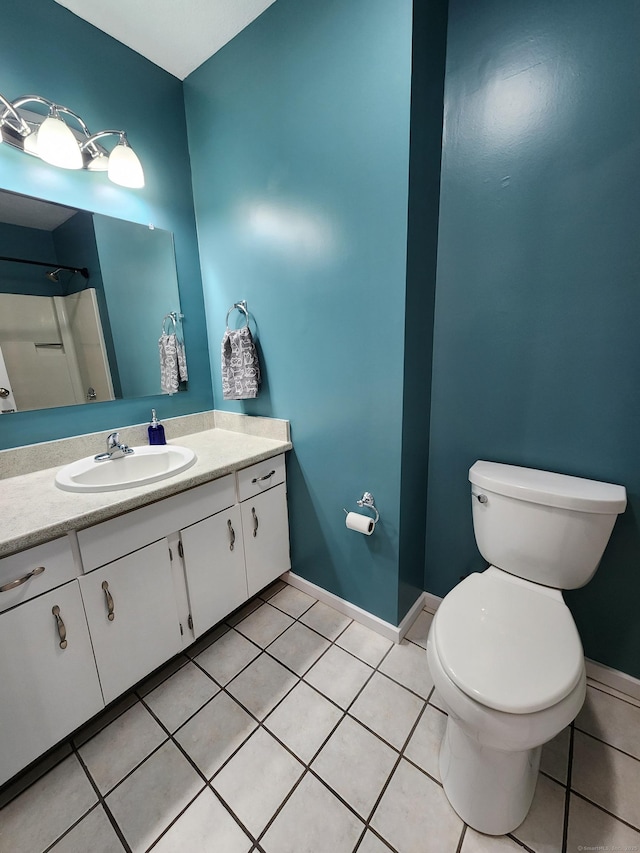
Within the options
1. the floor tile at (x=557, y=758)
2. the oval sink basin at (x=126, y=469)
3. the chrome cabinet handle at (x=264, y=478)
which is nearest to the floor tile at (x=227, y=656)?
the chrome cabinet handle at (x=264, y=478)

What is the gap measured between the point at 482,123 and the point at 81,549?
1958mm

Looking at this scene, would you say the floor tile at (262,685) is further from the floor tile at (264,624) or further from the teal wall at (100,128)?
the teal wall at (100,128)

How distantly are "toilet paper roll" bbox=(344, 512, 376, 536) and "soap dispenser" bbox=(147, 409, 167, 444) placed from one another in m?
1.00

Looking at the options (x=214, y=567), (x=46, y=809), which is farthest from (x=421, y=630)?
(x=46, y=809)

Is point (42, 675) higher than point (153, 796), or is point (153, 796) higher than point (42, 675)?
point (42, 675)

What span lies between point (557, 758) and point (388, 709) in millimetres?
524

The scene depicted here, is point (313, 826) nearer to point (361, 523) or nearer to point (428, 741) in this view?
point (428, 741)

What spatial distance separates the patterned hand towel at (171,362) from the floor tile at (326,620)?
52.6 inches

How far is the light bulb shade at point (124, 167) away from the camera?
1.39 metres

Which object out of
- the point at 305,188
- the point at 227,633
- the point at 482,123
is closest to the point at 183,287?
the point at 305,188

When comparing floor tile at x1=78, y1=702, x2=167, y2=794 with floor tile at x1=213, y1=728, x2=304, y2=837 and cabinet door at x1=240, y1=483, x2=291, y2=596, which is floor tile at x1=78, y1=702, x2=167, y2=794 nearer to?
floor tile at x1=213, y1=728, x2=304, y2=837

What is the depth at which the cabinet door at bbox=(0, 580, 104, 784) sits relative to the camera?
0.92 m

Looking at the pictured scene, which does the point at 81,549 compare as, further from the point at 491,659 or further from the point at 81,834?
the point at 491,659

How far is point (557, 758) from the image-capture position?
1063 mm
